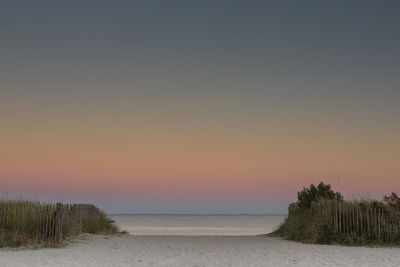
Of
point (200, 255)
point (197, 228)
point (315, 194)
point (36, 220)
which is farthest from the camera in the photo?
point (197, 228)

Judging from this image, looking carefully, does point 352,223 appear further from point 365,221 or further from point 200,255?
point 200,255

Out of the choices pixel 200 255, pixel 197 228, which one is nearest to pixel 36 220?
pixel 200 255

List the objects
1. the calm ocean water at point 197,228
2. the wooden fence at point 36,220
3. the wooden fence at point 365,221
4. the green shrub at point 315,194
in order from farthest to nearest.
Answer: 1. the calm ocean water at point 197,228
2. the green shrub at point 315,194
3. the wooden fence at point 365,221
4. the wooden fence at point 36,220

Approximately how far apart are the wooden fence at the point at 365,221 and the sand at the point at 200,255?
155 cm

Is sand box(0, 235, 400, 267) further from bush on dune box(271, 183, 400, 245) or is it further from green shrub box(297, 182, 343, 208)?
green shrub box(297, 182, 343, 208)

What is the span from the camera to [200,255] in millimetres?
18484

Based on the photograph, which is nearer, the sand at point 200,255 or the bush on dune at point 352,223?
the sand at point 200,255

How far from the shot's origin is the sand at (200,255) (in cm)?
1658

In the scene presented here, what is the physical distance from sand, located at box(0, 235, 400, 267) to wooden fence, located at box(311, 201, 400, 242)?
1550 millimetres

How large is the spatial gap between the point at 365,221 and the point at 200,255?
7.14 meters

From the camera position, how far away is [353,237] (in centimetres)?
2181

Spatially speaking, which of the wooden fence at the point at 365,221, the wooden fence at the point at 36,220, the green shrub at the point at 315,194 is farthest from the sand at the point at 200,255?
the green shrub at the point at 315,194

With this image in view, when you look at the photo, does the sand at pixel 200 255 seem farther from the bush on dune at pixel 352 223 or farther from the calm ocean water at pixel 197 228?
the calm ocean water at pixel 197 228

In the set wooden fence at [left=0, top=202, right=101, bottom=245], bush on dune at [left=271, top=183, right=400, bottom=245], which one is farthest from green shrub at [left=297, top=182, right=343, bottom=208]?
wooden fence at [left=0, top=202, right=101, bottom=245]
